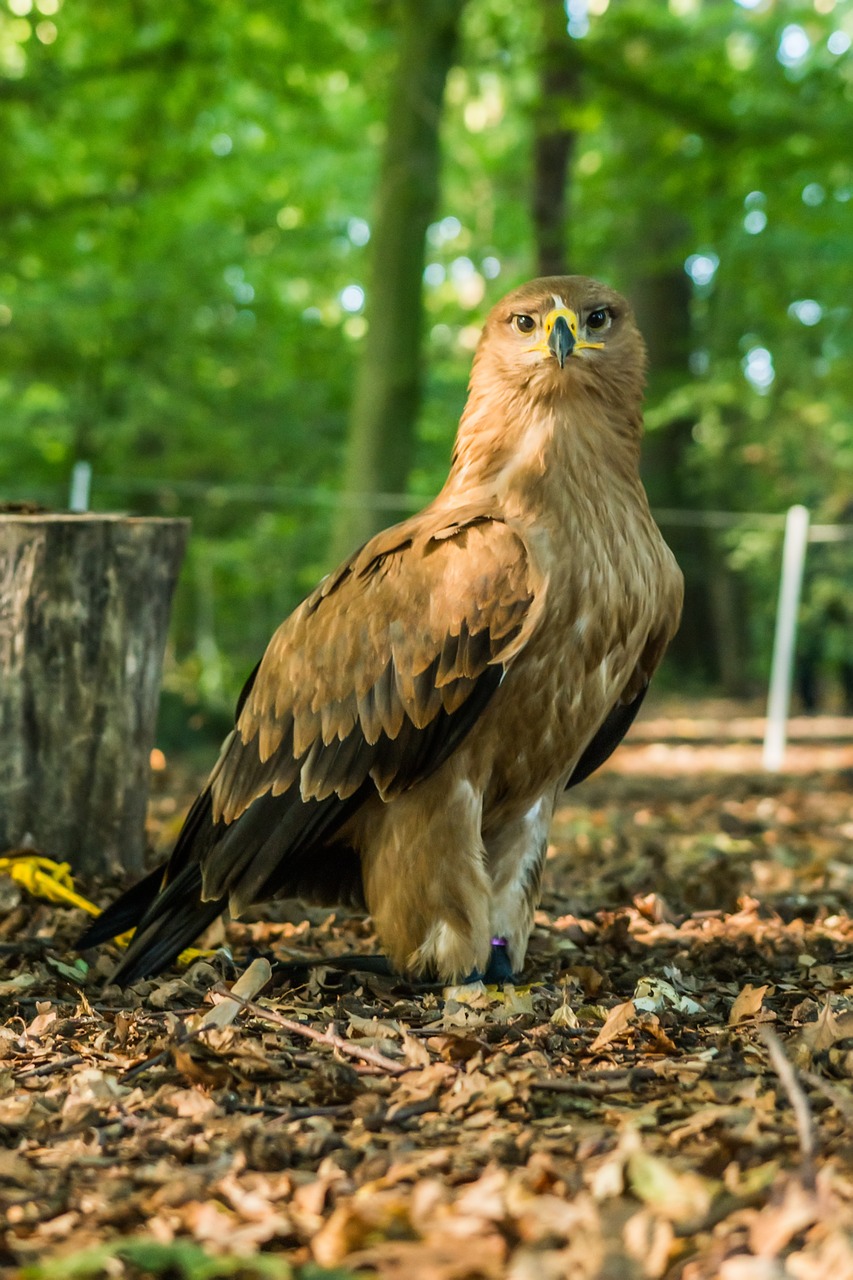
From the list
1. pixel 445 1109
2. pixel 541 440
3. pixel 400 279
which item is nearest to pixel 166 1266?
pixel 445 1109

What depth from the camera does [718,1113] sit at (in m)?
2.53

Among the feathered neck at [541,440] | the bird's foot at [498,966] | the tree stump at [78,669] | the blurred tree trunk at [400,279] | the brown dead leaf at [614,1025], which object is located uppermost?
the blurred tree trunk at [400,279]

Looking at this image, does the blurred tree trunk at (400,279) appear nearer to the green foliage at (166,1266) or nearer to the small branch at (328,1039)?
the small branch at (328,1039)

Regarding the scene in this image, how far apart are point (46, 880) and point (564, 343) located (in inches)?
89.2

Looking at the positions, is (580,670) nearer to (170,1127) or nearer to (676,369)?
(170,1127)

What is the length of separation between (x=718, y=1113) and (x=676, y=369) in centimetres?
1689

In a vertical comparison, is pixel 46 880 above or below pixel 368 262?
below

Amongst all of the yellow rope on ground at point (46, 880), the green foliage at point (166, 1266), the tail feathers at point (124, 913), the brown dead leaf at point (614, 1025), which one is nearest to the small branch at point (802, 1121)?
the brown dead leaf at point (614, 1025)

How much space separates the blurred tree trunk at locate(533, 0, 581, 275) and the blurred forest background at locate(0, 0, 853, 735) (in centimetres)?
4

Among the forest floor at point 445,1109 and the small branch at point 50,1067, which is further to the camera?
the small branch at point 50,1067

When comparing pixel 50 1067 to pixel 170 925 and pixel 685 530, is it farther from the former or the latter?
pixel 685 530

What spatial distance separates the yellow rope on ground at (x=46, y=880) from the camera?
4.30m

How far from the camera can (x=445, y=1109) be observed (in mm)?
2705

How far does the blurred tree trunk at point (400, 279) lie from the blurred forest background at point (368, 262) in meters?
0.02
